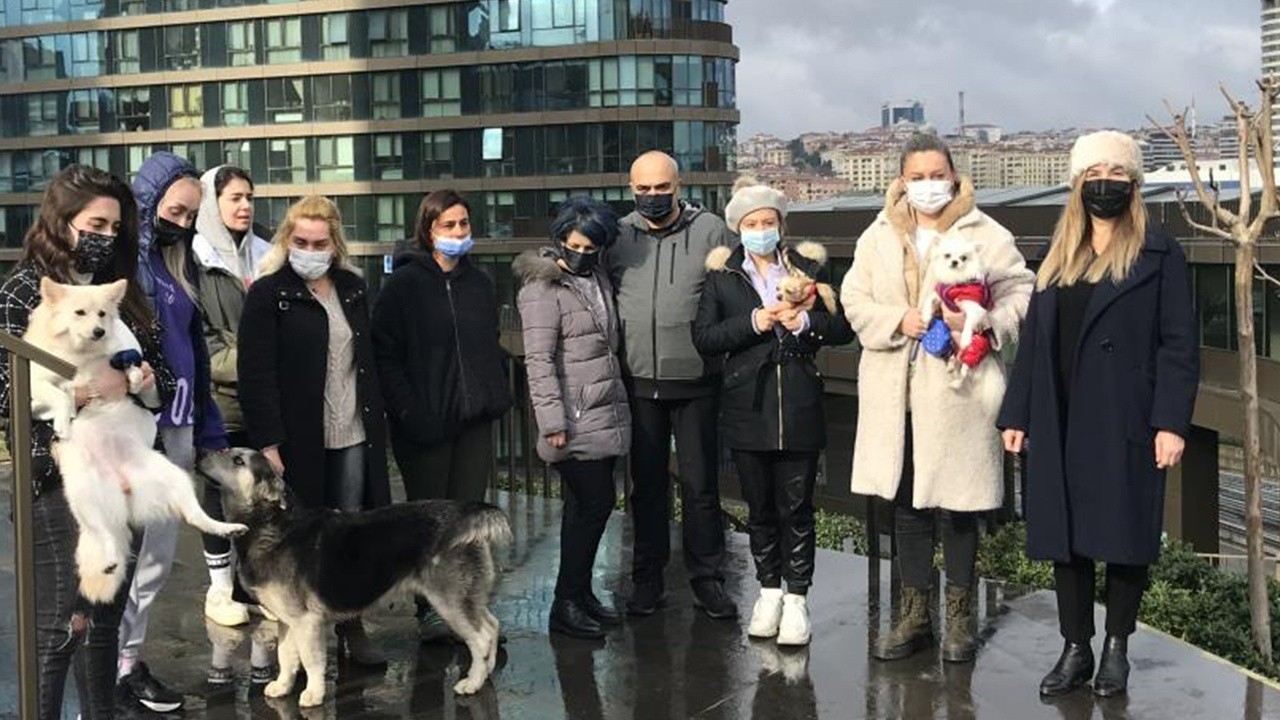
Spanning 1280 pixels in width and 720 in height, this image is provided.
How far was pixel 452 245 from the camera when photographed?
19.6 feet

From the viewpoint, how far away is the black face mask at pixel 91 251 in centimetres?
439

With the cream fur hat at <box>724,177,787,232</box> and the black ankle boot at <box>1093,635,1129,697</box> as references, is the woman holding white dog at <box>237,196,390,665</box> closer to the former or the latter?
the cream fur hat at <box>724,177,787,232</box>

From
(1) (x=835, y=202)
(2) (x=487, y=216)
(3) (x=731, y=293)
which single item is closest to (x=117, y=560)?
(3) (x=731, y=293)

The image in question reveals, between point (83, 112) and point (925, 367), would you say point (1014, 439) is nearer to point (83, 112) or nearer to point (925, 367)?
point (925, 367)

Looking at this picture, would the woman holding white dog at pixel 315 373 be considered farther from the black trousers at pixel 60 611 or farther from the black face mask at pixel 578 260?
the black trousers at pixel 60 611

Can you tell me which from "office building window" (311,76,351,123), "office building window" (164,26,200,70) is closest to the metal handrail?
"office building window" (311,76,351,123)

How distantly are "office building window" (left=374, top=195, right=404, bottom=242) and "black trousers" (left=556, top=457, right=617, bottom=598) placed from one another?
55.0 meters

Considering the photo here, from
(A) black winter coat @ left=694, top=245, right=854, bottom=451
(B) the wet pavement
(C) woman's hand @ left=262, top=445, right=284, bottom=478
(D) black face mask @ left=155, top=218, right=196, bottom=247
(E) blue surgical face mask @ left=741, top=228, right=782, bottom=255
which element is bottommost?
(B) the wet pavement

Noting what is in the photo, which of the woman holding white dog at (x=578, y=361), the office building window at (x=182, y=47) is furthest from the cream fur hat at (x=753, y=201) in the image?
the office building window at (x=182, y=47)

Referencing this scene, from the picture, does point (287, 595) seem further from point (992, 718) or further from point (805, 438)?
point (992, 718)

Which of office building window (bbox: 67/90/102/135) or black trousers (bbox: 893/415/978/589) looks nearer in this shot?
black trousers (bbox: 893/415/978/589)

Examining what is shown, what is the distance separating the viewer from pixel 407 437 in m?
6.17

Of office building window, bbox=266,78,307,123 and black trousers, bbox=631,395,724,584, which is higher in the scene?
office building window, bbox=266,78,307,123

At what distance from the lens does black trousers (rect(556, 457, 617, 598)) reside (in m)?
6.24
